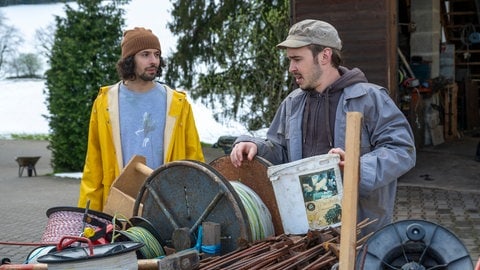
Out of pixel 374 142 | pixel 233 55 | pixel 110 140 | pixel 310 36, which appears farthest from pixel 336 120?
pixel 233 55

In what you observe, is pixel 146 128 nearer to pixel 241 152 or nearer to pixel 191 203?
pixel 241 152

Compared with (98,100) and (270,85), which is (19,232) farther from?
(270,85)

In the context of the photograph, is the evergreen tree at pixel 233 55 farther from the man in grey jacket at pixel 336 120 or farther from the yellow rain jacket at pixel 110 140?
the man in grey jacket at pixel 336 120

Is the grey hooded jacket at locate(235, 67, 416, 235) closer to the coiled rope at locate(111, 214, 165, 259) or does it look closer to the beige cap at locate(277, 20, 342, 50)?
the beige cap at locate(277, 20, 342, 50)

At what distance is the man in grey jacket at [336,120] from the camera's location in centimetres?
332

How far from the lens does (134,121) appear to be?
14.4ft

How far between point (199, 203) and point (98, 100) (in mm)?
1352

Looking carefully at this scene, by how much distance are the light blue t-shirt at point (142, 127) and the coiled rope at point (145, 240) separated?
1.10 m

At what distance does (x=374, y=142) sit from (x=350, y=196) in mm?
941

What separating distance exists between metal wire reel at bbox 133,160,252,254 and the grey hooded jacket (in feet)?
1.32

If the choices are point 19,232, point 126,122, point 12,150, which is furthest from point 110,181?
point 12,150

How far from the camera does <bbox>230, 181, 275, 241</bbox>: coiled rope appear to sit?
326 cm

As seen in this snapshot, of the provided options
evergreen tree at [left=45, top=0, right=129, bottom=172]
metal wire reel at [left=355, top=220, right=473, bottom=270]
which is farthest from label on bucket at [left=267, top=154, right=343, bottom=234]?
evergreen tree at [left=45, top=0, right=129, bottom=172]

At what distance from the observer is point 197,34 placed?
16.5 meters
